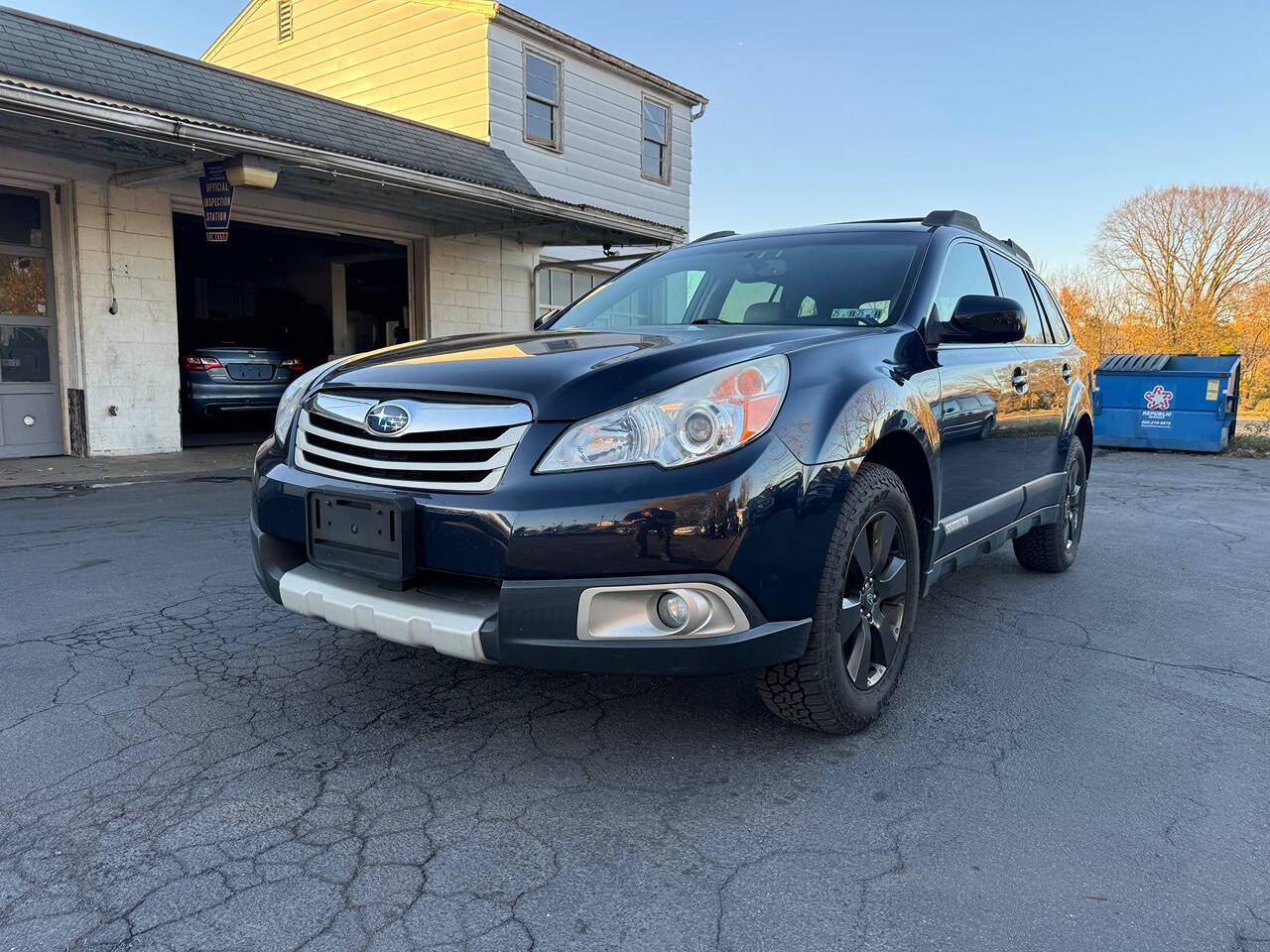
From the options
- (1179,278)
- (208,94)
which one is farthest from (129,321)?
(1179,278)

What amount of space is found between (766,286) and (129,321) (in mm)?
8451

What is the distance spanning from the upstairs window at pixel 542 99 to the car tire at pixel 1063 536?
11.3m

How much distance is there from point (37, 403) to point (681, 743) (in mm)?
9218

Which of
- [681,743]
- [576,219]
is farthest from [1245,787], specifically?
[576,219]

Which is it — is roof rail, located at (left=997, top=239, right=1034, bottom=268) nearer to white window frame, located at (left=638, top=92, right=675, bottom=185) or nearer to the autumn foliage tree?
white window frame, located at (left=638, top=92, right=675, bottom=185)

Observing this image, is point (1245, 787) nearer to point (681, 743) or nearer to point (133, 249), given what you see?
point (681, 743)

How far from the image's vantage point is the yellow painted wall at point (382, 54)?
13.7m

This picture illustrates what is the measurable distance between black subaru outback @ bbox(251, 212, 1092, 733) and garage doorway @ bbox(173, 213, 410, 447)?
9461 millimetres

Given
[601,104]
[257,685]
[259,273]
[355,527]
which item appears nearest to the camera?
[355,527]

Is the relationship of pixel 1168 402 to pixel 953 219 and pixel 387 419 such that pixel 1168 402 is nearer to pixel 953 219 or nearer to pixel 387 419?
pixel 953 219

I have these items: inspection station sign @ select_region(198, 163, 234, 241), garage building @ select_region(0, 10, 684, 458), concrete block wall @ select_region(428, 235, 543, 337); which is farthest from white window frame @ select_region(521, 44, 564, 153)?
inspection station sign @ select_region(198, 163, 234, 241)

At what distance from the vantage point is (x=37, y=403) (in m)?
9.22

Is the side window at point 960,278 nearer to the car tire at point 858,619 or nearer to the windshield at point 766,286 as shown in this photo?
the windshield at point 766,286

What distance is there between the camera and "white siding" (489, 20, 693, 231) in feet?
45.3
